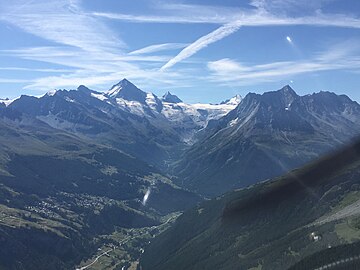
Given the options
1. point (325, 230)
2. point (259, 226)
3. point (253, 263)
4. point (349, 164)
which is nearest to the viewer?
point (325, 230)

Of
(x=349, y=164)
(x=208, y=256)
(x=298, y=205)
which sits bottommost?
(x=208, y=256)

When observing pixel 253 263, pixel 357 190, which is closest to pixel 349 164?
pixel 357 190

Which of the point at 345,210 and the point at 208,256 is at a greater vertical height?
the point at 345,210

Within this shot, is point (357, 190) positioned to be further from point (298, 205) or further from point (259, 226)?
point (259, 226)

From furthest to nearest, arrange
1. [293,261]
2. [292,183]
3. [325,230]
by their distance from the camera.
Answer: [292,183] → [325,230] → [293,261]

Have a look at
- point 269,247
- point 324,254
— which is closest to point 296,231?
point 269,247

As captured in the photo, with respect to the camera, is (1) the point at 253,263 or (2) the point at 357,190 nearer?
(1) the point at 253,263

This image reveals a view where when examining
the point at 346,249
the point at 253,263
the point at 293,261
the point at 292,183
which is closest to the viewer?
the point at 346,249

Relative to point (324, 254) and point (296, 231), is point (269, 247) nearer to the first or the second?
point (296, 231)

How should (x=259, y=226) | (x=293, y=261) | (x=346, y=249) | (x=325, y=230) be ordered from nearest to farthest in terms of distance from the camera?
(x=346, y=249), (x=293, y=261), (x=325, y=230), (x=259, y=226)
